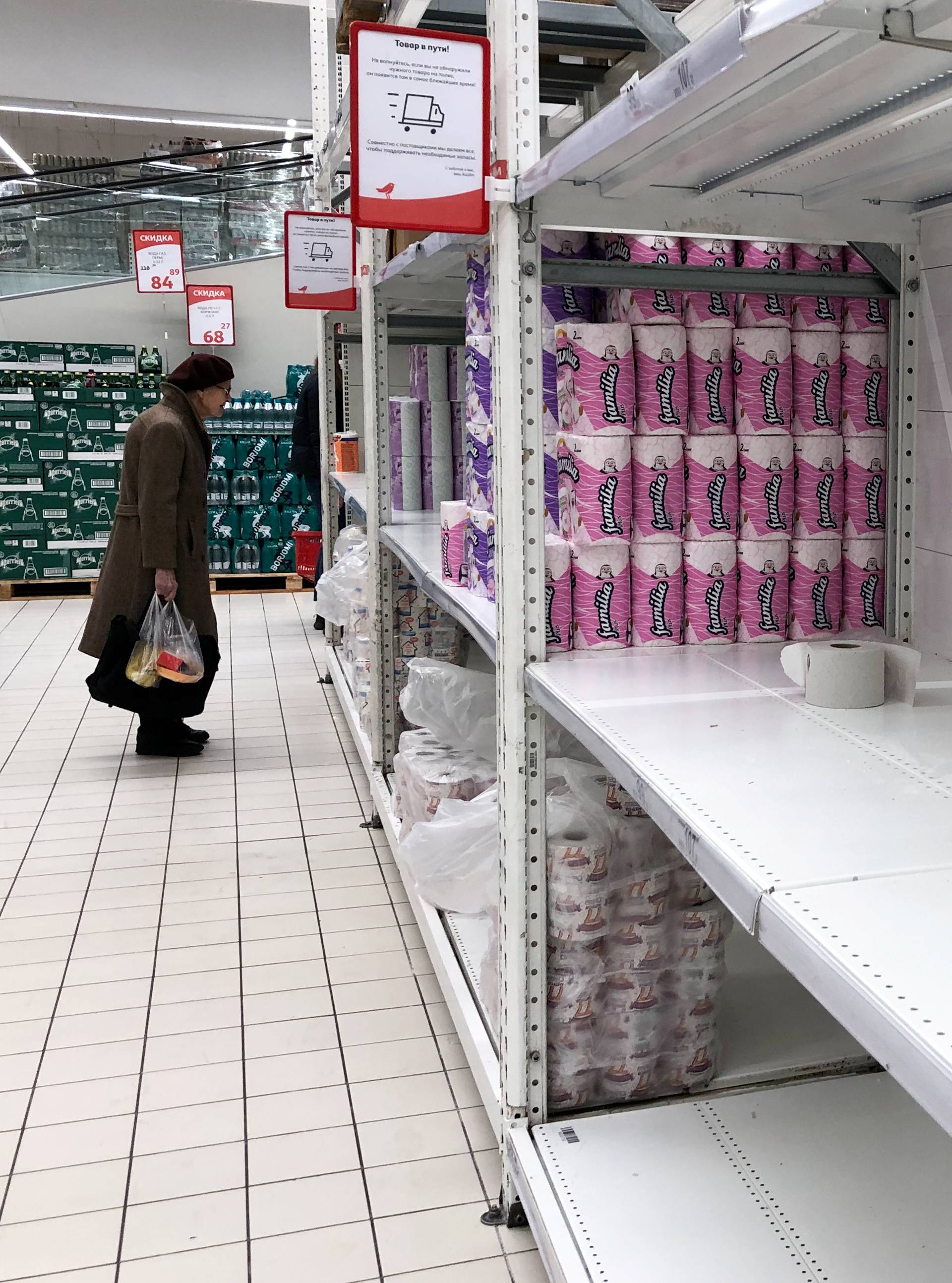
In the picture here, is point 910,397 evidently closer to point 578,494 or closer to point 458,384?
point 578,494

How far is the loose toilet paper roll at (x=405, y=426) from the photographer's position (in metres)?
3.91

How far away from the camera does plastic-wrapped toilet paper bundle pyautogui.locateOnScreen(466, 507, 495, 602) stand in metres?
2.39

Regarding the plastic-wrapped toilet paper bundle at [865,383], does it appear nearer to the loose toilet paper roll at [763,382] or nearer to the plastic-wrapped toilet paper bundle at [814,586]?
the loose toilet paper roll at [763,382]

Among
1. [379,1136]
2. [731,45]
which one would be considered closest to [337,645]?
[379,1136]

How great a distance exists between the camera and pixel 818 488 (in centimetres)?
219

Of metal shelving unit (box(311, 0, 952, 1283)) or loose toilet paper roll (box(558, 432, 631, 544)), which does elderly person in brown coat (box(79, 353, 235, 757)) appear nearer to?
metal shelving unit (box(311, 0, 952, 1283))

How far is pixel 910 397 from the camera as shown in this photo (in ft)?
7.06

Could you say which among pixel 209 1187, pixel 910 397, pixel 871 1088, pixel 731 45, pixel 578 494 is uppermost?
pixel 731 45

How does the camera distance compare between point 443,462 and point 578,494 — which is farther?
point 443,462

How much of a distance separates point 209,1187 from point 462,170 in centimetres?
189

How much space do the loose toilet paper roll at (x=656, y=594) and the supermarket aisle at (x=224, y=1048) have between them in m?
1.09

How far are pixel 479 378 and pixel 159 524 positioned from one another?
257 cm

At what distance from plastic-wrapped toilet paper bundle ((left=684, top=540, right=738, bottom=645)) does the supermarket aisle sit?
1116mm

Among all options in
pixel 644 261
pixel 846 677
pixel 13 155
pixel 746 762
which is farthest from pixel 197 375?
pixel 13 155
